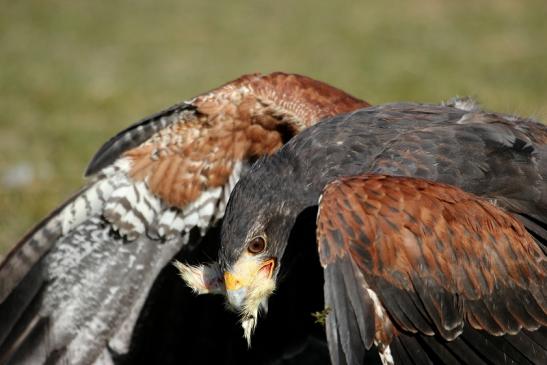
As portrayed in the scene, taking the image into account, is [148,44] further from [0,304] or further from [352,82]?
[0,304]

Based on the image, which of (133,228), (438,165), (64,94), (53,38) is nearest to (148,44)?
(53,38)

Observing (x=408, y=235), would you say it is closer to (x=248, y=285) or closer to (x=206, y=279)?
(x=248, y=285)

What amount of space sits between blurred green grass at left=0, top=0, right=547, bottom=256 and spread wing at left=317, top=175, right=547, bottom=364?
3998mm

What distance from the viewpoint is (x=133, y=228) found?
5535mm

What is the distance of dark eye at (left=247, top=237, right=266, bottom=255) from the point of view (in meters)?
4.35

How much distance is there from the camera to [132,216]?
549cm

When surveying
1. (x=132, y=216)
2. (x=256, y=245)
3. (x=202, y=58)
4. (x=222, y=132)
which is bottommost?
(x=256, y=245)

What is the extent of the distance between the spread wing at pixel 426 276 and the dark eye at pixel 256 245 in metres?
0.55

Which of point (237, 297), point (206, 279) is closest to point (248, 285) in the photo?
point (237, 297)

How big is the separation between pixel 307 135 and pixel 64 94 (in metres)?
6.90

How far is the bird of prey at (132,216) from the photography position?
17.6 feet

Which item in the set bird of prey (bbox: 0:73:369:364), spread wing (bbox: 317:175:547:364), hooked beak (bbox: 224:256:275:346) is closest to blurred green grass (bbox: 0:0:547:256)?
bird of prey (bbox: 0:73:369:364)

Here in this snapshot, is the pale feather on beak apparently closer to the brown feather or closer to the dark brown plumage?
the dark brown plumage

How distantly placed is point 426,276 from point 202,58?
9.66 meters
